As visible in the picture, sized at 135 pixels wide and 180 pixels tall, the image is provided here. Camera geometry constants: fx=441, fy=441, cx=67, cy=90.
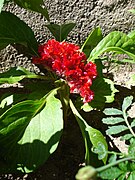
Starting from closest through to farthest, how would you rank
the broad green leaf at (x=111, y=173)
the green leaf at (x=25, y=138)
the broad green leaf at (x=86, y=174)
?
the broad green leaf at (x=86, y=174)
the broad green leaf at (x=111, y=173)
the green leaf at (x=25, y=138)

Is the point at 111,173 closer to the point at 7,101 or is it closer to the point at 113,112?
the point at 113,112

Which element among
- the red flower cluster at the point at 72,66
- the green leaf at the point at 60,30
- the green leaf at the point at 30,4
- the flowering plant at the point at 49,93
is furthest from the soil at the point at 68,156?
the green leaf at the point at 30,4

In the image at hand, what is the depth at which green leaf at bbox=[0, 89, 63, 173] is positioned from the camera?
1.27m

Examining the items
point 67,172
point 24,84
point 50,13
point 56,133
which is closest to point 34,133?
point 56,133

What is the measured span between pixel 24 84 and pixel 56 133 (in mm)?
483

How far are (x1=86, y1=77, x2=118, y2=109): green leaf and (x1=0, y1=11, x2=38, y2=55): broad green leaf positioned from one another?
257mm

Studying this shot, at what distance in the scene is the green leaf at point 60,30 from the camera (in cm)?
160

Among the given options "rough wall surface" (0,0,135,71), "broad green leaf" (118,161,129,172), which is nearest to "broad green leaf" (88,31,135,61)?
"rough wall surface" (0,0,135,71)

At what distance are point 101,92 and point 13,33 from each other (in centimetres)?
37

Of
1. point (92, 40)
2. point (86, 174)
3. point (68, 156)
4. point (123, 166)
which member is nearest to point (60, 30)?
point (92, 40)

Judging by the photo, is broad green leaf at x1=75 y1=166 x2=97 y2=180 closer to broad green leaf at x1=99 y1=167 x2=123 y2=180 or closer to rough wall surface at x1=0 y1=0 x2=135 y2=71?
broad green leaf at x1=99 y1=167 x2=123 y2=180

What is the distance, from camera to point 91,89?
4.91 feet

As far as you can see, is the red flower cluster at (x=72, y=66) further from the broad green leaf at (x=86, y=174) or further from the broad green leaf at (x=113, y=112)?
the broad green leaf at (x=86, y=174)

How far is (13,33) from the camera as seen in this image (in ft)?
5.01
